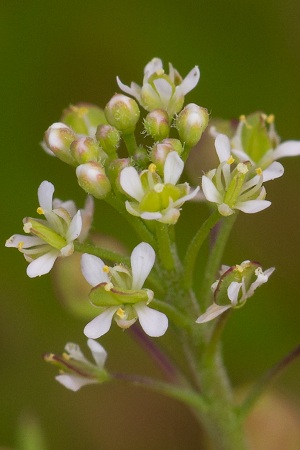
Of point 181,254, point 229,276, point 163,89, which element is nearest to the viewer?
point 229,276

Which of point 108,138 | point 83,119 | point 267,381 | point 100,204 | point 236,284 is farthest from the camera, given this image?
point 100,204

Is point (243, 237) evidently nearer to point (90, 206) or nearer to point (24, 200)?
point (24, 200)

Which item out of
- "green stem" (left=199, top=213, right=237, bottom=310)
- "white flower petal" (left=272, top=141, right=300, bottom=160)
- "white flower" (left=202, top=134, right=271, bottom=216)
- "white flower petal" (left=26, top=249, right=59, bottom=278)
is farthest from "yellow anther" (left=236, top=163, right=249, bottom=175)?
"white flower petal" (left=26, top=249, right=59, bottom=278)

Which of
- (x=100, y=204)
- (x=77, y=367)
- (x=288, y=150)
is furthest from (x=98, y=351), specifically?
(x=100, y=204)

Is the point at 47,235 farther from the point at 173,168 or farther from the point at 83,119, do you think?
the point at 83,119

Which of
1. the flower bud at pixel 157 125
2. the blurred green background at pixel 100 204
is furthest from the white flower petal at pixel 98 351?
the blurred green background at pixel 100 204

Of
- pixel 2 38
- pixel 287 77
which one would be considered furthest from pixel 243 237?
pixel 2 38

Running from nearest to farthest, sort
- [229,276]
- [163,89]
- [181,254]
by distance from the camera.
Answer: [229,276]
[163,89]
[181,254]
